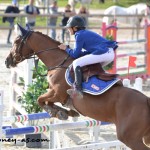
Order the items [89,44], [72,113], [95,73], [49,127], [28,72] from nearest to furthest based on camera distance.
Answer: [49,127] < [95,73] < [89,44] < [72,113] < [28,72]

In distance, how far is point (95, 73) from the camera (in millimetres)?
8258

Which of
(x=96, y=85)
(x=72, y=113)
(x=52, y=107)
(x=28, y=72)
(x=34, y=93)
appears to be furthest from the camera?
(x=28, y=72)

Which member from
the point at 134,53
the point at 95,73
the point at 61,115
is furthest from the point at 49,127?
the point at 134,53

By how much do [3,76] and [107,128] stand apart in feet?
17.5

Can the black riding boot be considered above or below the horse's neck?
below

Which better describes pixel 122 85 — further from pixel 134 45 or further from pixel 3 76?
pixel 134 45

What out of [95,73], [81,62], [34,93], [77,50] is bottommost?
[34,93]

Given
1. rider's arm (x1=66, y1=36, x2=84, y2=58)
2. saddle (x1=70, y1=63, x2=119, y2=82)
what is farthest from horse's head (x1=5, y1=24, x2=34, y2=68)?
saddle (x1=70, y1=63, x2=119, y2=82)

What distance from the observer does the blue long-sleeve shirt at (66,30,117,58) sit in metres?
8.30

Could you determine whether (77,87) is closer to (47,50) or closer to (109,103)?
(109,103)

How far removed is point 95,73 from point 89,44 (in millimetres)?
406

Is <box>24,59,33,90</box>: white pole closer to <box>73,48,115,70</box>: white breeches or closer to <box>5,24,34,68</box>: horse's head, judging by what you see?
<box>5,24,34,68</box>: horse's head

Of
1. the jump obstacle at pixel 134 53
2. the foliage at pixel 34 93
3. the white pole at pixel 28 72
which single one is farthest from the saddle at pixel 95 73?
the jump obstacle at pixel 134 53

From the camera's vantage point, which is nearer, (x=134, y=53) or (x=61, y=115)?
(x=61, y=115)
